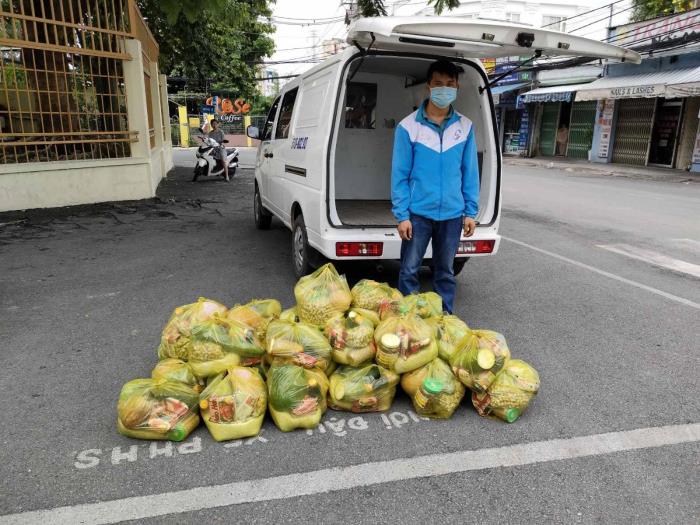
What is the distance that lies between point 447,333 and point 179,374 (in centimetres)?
156

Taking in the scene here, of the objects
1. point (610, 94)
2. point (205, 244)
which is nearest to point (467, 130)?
point (205, 244)

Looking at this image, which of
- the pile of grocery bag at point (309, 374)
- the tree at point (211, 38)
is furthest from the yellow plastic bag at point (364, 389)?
the tree at point (211, 38)

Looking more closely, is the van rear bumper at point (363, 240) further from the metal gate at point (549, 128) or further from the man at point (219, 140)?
the metal gate at point (549, 128)

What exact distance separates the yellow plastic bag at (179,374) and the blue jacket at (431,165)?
68.9 inches

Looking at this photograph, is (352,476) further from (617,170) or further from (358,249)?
(617,170)

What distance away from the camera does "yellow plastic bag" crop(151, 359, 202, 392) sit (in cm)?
297

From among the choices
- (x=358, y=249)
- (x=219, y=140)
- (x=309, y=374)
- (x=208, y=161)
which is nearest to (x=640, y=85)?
(x=219, y=140)

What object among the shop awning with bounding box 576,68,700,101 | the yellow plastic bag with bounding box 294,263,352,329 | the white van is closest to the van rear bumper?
the white van

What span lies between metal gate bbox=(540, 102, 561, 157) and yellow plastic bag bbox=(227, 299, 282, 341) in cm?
2613

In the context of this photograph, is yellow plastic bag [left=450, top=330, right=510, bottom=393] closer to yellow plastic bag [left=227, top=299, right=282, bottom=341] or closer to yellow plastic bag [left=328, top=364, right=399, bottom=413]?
yellow plastic bag [left=328, top=364, right=399, bottom=413]

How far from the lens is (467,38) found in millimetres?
3445

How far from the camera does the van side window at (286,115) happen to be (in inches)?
232

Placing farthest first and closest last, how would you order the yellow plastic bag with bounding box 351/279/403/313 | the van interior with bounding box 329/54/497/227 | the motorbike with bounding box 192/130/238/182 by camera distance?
the motorbike with bounding box 192/130/238/182
the van interior with bounding box 329/54/497/227
the yellow plastic bag with bounding box 351/279/403/313

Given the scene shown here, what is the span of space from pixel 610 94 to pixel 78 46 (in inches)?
704
